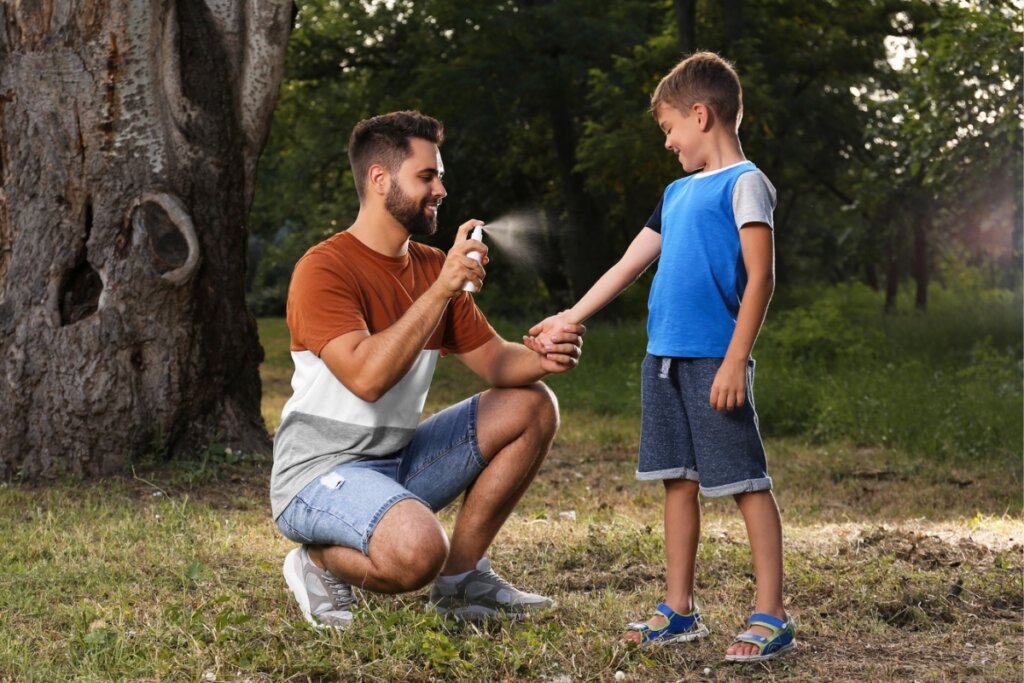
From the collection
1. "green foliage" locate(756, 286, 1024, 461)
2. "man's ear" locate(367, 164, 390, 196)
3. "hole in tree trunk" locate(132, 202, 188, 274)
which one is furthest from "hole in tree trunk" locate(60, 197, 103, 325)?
"green foliage" locate(756, 286, 1024, 461)

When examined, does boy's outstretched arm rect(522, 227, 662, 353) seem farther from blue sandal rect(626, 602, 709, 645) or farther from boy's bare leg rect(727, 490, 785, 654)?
blue sandal rect(626, 602, 709, 645)

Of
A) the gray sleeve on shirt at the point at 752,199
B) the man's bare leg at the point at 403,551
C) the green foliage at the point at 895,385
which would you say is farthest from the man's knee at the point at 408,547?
the green foliage at the point at 895,385

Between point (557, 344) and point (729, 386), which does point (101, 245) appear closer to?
point (557, 344)

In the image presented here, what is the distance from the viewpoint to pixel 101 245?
277 inches

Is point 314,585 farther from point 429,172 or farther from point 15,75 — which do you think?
point 15,75

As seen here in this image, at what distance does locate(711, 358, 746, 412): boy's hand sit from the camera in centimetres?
380

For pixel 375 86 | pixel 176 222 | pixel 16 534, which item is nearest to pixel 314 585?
pixel 16 534

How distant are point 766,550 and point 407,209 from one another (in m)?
1.61

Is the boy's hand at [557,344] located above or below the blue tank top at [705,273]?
below

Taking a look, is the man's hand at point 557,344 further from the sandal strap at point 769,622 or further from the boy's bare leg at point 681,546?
the sandal strap at point 769,622

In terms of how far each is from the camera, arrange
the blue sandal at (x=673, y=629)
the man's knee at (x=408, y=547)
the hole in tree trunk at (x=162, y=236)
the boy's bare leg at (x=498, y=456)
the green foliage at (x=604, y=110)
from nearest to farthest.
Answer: the man's knee at (x=408, y=547) < the blue sandal at (x=673, y=629) < the boy's bare leg at (x=498, y=456) < the hole in tree trunk at (x=162, y=236) < the green foliage at (x=604, y=110)

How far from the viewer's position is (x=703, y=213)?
3965mm

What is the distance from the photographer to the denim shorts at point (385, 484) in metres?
3.80

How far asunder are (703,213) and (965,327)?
13.5 m
